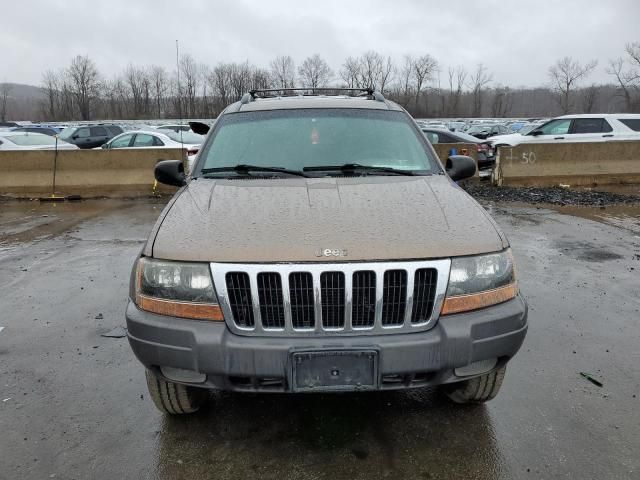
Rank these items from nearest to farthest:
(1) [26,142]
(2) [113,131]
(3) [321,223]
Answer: (3) [321,223]
(1) [26,142]
(2) [113,131]

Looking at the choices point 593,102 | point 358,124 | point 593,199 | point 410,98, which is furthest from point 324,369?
point 593,102

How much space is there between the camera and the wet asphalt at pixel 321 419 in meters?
2.47

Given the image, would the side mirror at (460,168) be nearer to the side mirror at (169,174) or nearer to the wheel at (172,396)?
the side mirror at (169,174)

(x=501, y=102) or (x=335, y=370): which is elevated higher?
(x=501, y=102)

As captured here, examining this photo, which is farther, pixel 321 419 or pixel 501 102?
pixel 501 102

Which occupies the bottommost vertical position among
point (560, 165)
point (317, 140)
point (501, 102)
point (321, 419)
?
point (321, 419)

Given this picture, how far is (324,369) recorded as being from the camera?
220cm

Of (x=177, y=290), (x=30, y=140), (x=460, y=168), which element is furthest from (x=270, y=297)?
(x=30, y=140)

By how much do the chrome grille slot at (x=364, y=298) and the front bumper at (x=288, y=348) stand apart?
0.08m

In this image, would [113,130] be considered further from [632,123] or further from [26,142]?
[632,123]

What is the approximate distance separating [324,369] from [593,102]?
97.3 metres

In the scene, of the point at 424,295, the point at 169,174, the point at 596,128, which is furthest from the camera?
the point at 596,128

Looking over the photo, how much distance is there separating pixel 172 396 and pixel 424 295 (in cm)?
149

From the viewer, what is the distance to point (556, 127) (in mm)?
13742
